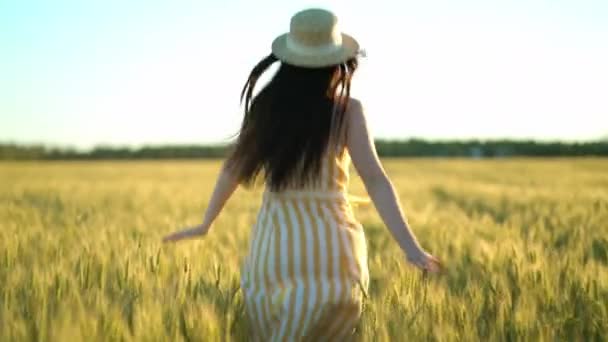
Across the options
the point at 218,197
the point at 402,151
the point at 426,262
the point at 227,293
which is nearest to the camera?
the point at 426,262

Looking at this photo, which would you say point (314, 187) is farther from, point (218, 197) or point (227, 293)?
point (227, 293)

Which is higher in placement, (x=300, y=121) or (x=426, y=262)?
(x=300, y=121)

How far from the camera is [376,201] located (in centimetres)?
189

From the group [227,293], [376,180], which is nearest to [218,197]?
[227,293]

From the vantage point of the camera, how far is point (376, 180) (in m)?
1.89

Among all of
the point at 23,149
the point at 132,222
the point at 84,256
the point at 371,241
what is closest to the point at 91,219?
the point at 132,222

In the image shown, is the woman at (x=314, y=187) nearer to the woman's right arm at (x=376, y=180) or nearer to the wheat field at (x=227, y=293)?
the woman's right arm at (x=376, y=180)

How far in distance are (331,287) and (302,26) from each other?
71 cm

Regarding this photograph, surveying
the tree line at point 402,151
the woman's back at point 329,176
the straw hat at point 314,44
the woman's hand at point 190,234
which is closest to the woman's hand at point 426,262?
the woman's back at point 329,176

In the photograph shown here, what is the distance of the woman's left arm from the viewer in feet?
6.77

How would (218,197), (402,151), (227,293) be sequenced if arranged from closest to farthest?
(218,197) → (227,293) → (402,151)

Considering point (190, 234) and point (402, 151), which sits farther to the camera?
point (402, 151)

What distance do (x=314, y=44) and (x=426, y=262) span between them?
0.66 m

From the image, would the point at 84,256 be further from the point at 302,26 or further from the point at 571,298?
the point at 571,298
